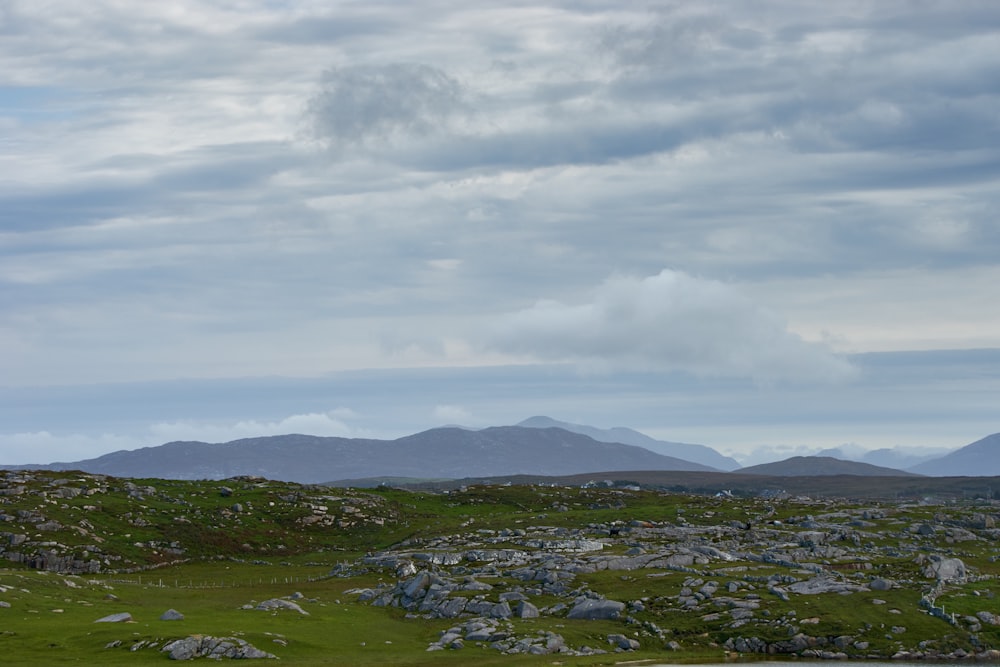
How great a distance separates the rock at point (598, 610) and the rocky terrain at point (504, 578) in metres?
0.20

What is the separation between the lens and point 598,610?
10925 centimetres

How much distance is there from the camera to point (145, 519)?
555 ft

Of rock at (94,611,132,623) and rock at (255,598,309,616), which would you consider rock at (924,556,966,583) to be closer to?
rock at (255,598,309,616)

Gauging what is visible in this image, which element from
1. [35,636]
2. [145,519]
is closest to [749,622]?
[35,636]

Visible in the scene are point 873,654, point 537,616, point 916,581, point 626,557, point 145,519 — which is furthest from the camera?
point 145,519

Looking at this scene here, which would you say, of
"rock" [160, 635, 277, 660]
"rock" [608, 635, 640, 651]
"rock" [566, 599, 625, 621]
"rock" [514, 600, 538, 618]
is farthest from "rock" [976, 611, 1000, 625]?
"rock" [160, 635, 277, 660]

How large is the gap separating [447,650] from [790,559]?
58049 millimetres

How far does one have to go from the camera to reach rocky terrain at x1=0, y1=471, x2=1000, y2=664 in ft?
327

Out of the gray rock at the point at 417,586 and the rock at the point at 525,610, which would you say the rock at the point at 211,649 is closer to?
the rock at the point at 525,610

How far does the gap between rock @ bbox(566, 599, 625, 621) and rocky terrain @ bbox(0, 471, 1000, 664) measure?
0.67 ft

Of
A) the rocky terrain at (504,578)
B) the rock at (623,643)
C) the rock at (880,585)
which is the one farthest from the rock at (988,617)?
the rock at (623,643)

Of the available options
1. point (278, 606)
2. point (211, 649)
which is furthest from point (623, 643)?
point (211, 649)

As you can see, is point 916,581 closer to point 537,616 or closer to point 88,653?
point 537,616

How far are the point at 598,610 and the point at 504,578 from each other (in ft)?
62.3
